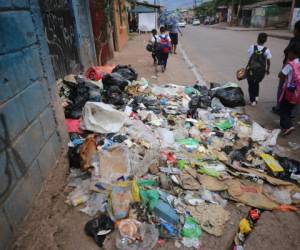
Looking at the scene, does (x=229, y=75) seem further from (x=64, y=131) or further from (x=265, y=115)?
(x=64, y=131)

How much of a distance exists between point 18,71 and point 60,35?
3817mm

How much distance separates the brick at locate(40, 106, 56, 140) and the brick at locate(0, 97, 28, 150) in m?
0.42

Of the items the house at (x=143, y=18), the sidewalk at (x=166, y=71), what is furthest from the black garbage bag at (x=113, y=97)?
the house at (x=143, y=18)

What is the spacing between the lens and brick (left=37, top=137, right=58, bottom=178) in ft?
8.95

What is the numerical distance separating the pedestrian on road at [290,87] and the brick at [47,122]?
3.59 metres

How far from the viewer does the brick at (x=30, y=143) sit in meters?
2.29

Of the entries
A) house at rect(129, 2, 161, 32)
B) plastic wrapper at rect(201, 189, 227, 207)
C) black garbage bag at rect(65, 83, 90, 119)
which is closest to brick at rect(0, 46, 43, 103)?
black garbage bag at rect(65, 83, 90, 119)

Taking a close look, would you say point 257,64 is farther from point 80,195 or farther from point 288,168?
point 80,195

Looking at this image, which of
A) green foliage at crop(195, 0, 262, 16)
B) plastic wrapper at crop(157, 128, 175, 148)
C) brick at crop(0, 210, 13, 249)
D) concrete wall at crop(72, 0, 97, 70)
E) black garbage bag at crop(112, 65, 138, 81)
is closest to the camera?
brick at crop(0, 210, 13, 249)

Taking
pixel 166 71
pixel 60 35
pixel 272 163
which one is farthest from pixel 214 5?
pixel 272 163

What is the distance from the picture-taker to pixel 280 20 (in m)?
30.0

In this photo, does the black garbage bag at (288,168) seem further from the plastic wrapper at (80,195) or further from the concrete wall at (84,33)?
the concrete wall at (84,33)

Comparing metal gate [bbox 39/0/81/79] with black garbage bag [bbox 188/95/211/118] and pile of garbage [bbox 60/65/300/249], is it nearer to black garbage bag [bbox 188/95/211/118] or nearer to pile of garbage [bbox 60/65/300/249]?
pile of garbage [bbox 60/65/300/249]

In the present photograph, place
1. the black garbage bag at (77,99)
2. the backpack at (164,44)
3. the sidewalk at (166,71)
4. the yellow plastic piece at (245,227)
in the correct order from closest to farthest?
the yellow plastic piece at (245,227) < the black garbage bag at (77,99) < the sidewalk at (166,71) < the backpack at (164,44)
